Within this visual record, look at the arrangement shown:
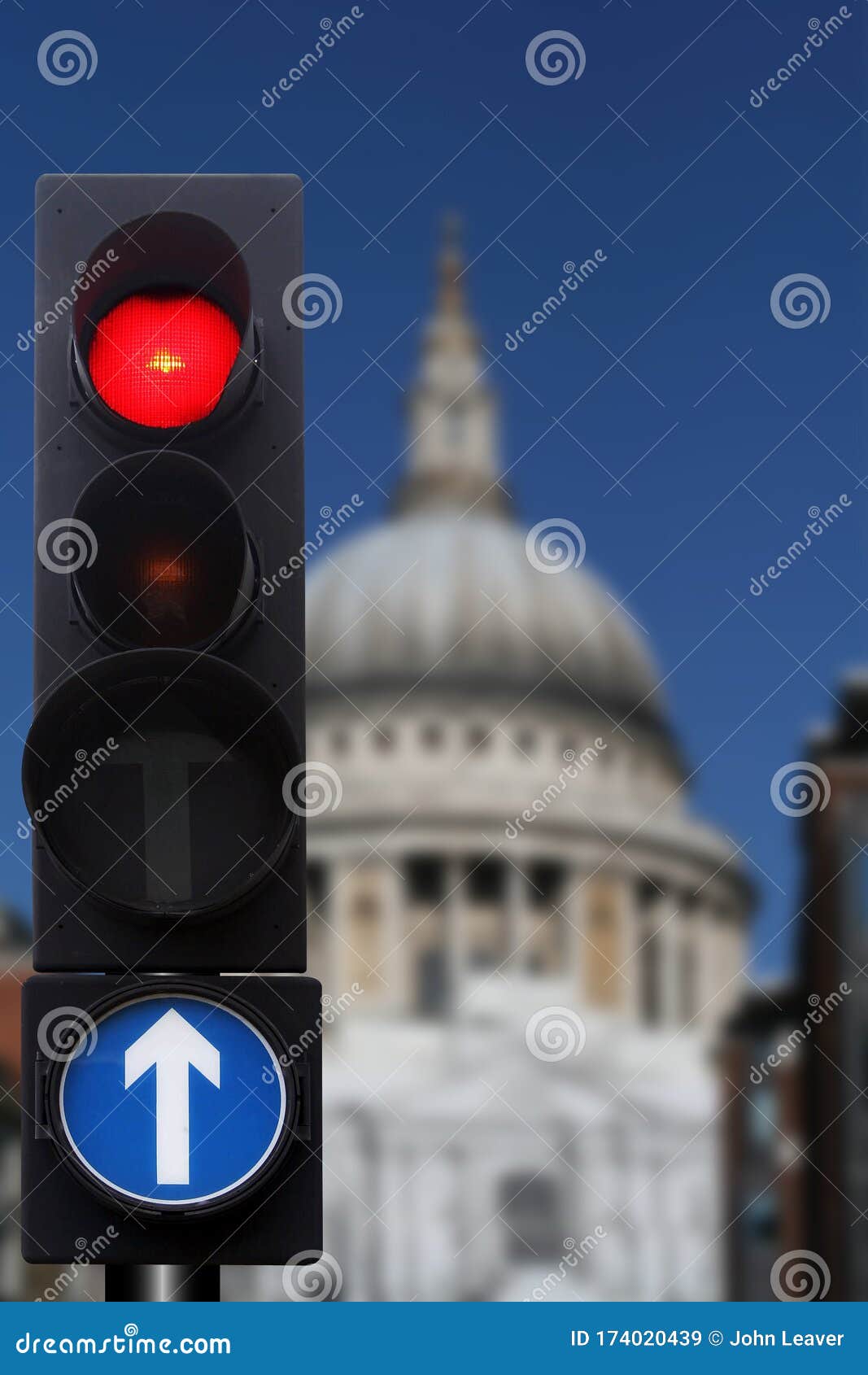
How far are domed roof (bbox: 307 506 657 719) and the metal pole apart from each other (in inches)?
2814

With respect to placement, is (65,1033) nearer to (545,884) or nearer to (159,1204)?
(159,1204)

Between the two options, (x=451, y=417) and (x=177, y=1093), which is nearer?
(x=177, y=1093)

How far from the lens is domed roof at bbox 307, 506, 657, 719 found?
81625 mm

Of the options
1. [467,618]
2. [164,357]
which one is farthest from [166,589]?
[467,618]

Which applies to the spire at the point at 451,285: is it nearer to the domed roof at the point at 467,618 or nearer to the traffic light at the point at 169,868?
the domed roof at the point at 467,618

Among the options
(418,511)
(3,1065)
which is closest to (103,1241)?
(3,1065)

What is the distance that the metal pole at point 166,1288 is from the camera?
3.02 metres

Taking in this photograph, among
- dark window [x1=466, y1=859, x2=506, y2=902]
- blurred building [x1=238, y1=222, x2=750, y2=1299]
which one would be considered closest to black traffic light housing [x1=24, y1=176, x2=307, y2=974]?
blurred building [x1=238, y1=222, x2=750, y2=1299]

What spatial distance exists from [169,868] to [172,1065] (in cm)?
30

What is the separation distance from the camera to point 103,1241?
9.80 feet

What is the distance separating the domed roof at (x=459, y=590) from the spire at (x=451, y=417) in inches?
2.1

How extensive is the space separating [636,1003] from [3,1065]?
4133cm

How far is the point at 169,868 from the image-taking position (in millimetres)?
3035

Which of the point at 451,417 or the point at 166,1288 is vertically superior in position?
the point at 451,417
